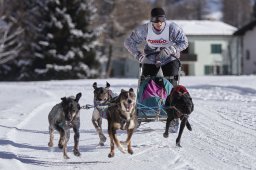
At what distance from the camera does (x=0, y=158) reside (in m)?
8.01

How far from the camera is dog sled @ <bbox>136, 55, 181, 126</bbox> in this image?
9.24m

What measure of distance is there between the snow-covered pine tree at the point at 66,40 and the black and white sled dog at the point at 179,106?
34.3 metres

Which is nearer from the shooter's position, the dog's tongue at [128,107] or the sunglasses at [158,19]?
the dog's tongue at [128,107]

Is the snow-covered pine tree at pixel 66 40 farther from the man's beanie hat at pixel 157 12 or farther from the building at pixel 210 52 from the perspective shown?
the man's beanie hat at pixel 157 12

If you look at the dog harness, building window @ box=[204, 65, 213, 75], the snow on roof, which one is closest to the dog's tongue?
the dog harness

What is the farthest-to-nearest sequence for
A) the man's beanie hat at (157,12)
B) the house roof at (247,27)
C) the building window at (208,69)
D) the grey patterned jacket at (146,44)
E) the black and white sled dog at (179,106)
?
the building window at (208,69) → the house roof at (247,27) → the grey patterned jacket at (146,44) → the man's beanie hat at (157,12) → the black and white sled dog at (179,106)

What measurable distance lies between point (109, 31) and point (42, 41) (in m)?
14.1

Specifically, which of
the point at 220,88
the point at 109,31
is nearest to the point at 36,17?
the point at 109,31

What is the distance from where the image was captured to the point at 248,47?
54938mm

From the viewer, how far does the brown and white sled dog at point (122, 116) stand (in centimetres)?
763

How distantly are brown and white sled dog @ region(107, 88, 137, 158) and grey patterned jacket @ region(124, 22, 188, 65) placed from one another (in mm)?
1937

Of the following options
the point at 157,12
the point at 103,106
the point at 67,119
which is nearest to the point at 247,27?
the point at 157,12

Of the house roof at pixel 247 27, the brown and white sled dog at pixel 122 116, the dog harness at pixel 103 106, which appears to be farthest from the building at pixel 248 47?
the brown and white sled dog at pixel 122 116

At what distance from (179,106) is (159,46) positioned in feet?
5.54
